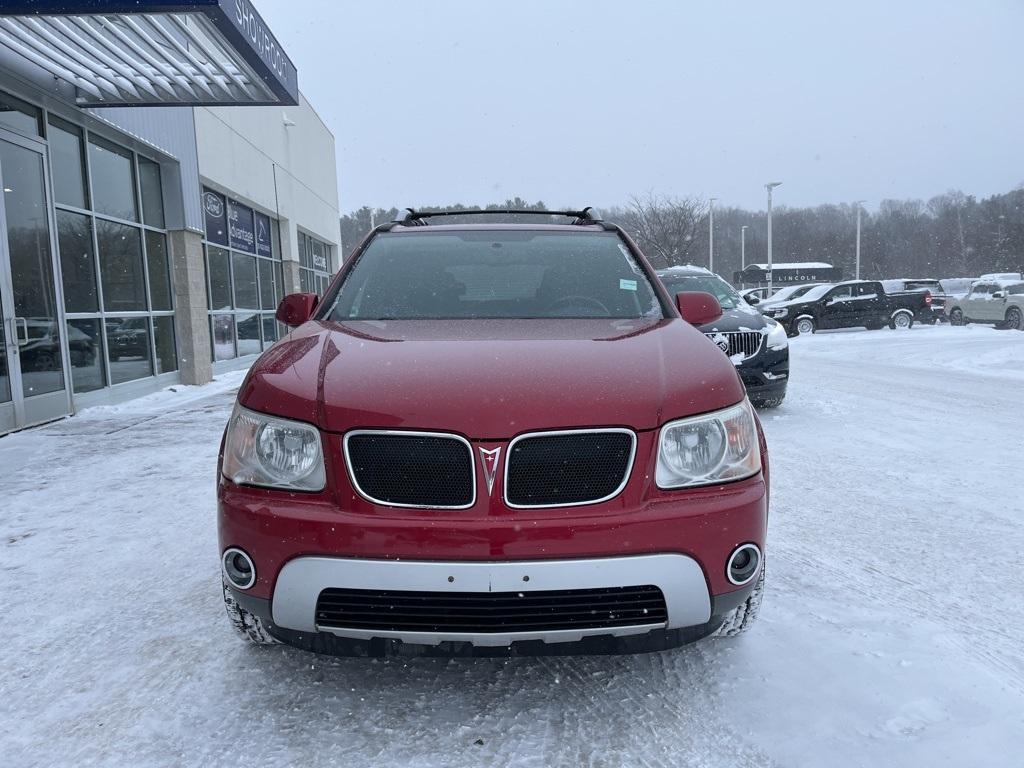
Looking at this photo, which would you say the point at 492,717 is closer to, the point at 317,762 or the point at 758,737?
the point at 317,762

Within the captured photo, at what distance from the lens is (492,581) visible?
73.4 inches

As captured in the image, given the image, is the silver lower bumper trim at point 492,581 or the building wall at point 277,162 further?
the building wall at point 277,162

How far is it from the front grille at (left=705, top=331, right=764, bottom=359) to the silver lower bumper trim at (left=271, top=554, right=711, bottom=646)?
560cm

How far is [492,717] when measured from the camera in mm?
2164

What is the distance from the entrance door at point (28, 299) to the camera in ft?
23.2

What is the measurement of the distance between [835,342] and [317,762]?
19373mm

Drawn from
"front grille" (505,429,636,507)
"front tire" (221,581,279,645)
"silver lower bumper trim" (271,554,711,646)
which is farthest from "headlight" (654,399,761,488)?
"front tire" (221,581,279,645)

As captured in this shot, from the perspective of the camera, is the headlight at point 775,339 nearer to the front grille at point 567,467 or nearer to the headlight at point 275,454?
the front grille at point 567,467

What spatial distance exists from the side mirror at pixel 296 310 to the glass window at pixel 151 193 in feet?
27.9

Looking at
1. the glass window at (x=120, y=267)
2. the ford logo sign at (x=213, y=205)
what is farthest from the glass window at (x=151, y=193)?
the ford logo sign at (x=213, y=205)

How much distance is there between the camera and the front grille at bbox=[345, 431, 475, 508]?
6.45ft

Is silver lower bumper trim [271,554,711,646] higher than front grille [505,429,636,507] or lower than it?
lower

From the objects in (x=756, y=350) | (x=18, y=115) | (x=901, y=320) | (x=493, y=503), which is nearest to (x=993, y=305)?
(x=901, y=320)

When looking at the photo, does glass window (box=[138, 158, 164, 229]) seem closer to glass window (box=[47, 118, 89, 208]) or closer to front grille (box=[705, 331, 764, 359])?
glass window (box=[47, 118, 89, 208])
